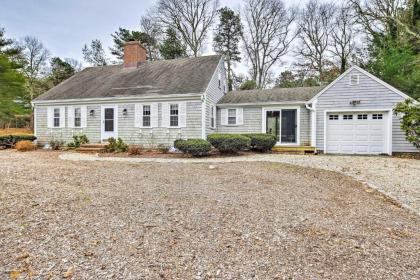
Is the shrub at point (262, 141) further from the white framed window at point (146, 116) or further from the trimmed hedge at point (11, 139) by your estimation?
the trimmed hedge at point (11, 139)

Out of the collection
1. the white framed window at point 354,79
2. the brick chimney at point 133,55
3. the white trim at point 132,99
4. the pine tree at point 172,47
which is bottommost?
the white trim at point 132,99

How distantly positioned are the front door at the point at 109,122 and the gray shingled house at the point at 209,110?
0.06m

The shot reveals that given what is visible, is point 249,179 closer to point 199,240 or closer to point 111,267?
point 199,240

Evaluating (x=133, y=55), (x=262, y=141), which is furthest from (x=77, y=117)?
(x=262, y=141)

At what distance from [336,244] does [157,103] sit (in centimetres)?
1241

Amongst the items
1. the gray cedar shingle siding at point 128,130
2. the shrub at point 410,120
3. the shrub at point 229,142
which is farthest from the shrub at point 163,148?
the shrub at point 410,120

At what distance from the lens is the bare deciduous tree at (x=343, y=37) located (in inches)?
883

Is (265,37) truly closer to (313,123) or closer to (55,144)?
(313,123)

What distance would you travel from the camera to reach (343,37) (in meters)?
23.3

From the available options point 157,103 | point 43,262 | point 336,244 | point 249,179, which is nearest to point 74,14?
point 157,103

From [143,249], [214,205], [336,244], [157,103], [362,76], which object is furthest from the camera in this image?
[157,103]

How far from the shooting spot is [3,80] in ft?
21.8

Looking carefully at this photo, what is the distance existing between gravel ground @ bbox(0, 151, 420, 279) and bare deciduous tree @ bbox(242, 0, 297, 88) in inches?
842

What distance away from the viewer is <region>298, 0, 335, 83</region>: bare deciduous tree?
23.8 meters
